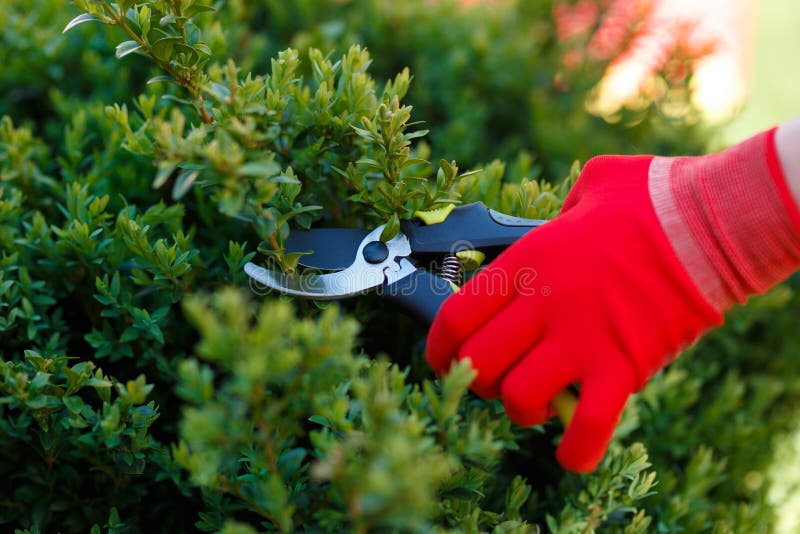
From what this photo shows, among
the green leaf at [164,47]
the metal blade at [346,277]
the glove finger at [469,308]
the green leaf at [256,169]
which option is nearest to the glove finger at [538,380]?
the glove finger at [469,308]

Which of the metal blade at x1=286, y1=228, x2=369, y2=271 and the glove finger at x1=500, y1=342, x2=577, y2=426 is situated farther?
the metal blade at x1=286, y1=228, x2=369, y2=271

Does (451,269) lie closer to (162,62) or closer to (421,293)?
(421,293)

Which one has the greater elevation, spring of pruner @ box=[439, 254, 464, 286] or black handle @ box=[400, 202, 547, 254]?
black handle @ box=[400, 202, 547, 254]

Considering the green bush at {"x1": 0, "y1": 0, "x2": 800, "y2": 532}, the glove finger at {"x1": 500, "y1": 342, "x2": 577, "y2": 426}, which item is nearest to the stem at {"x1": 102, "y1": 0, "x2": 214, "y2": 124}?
the green bush at {"x1": 0, "y1": 0, "x2": 800, "y2": 532}

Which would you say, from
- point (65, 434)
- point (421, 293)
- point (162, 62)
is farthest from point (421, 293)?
point (65, 434)

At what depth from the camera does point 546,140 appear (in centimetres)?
279

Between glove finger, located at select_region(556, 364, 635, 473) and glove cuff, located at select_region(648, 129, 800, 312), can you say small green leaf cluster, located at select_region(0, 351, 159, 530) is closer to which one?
glove finger, located at select_region(556, 364, 635, 473)

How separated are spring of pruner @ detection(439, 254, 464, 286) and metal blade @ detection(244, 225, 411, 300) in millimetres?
96

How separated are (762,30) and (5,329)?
24.2 feet

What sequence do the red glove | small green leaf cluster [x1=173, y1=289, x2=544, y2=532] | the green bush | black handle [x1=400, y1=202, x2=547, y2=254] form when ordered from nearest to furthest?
1. small green leaf cluster [x1=173, y1=289, x2=544, y2=532]
2. the green bush
3. the red glove
4. black handle [x1=400, y1=202, x2=547, y2=254]

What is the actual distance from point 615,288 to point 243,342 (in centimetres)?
74

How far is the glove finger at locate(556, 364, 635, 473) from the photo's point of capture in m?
1.31

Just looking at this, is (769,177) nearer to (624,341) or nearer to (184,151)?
(624,341)

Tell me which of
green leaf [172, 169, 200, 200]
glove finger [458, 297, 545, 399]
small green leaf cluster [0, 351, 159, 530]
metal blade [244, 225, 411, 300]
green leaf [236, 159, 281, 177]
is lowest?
small green leaf cluster [0, 351, 159, 530]
